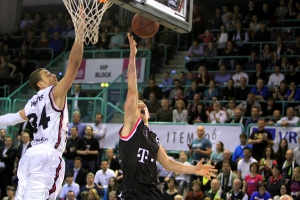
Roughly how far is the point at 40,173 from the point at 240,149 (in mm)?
7869

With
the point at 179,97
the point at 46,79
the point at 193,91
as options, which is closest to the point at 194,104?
the point at 179,97

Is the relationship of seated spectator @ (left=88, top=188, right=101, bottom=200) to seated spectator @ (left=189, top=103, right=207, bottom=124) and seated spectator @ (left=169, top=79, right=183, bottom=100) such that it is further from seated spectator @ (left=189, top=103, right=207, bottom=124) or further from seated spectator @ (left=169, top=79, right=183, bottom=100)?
seated spectator @ (left=169, top=79, right=183, bottom=100)

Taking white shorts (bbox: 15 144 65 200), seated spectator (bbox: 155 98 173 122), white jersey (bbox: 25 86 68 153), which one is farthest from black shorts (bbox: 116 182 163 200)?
seated spectator (bbox: 155 98 173 122)

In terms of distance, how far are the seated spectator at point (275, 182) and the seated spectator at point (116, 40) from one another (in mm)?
9020

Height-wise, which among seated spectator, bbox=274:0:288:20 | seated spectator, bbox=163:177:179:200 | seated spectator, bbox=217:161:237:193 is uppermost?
seated spectator, bbox=274:0:288:20

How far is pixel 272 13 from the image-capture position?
69.8 feet

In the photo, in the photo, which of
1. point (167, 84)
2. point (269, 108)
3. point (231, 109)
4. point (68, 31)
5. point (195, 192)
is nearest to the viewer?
point (195, 192)

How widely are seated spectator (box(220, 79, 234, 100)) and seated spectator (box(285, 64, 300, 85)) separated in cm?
180

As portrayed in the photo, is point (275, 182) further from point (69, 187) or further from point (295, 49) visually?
point (295, 49)

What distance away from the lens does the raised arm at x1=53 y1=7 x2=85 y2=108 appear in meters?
6.79

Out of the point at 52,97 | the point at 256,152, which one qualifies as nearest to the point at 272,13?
the point at 256,152

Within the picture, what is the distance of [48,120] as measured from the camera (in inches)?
280

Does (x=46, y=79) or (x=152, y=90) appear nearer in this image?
(x=46, y=79)

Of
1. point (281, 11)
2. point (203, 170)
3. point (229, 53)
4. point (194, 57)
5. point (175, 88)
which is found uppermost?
point (281, 11)
